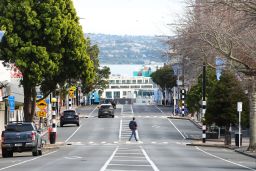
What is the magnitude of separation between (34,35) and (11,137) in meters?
9.29

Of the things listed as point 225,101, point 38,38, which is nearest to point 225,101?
point 225,101

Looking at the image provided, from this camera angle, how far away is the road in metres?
31.9

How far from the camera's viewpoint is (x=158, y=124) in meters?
81.9

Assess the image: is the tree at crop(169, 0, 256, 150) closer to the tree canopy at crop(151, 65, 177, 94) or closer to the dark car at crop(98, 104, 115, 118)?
the dark car at crop(98, 104, 115, 118)

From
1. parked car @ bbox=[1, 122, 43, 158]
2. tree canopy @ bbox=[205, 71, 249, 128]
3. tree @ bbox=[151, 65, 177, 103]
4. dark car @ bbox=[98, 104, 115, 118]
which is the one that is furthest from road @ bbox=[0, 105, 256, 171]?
tree @ bbox=[151, 65, 177, 103]

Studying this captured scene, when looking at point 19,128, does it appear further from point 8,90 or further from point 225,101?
point 225,101

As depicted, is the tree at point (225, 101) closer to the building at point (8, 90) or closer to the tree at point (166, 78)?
the building at point (8, 90)

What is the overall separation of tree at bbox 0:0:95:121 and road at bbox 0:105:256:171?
540 centimetres

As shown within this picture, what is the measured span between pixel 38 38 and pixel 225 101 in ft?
59.6

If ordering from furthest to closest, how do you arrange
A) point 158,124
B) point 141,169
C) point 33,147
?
point 158,124 → point 33,147 → point 141,169

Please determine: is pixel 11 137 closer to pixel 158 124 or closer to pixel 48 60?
pixel 48 60

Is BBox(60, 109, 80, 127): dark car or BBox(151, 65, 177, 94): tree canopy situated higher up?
BBox(151, 65, 177, 94): tree canopy

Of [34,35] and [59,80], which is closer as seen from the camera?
[34,35]

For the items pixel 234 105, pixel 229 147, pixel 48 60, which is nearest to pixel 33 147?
pixel 48 60
